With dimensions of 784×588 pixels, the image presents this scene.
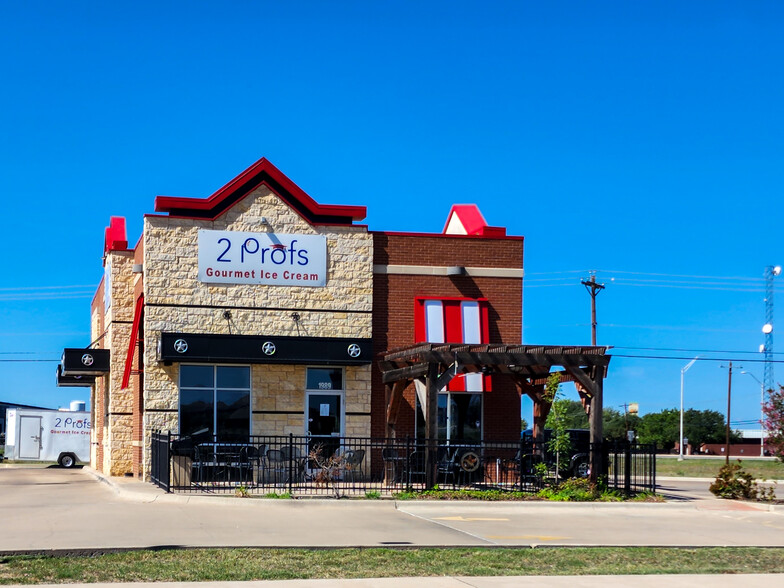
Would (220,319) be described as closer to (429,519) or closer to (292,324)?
(292,324)

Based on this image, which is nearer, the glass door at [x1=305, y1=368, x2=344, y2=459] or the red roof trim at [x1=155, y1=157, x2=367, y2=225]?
the red roof trim at [x1=155, y1=157, x2=367, y2=225]

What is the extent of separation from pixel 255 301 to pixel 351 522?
1034 cm

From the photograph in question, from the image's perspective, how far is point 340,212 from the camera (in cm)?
2731

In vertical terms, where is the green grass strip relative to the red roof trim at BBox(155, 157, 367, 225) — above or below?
below

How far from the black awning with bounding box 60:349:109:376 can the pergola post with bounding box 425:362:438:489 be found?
13.1 m

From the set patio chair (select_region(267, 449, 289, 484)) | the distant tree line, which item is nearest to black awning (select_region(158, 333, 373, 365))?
patio chair (select_region(267, 449, 289, 484))

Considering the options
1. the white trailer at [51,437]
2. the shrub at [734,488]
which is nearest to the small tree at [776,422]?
the shrub at [734,488]

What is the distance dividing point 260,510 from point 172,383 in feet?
25.8

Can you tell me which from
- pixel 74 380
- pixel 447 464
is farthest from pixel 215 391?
pixel 74 380

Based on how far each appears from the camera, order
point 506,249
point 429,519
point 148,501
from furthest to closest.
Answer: point 506,249, point 148,501, point 429,519

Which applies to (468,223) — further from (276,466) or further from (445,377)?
(276,466)

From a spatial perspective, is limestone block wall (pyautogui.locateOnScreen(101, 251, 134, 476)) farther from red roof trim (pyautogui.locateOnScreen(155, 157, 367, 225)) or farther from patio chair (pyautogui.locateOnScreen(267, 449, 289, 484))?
patio chair (pyautogui.locateOnScreen(267, 449, 289, 484))

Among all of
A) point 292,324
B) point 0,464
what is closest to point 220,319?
point 292,324

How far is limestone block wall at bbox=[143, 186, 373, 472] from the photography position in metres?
25.8
